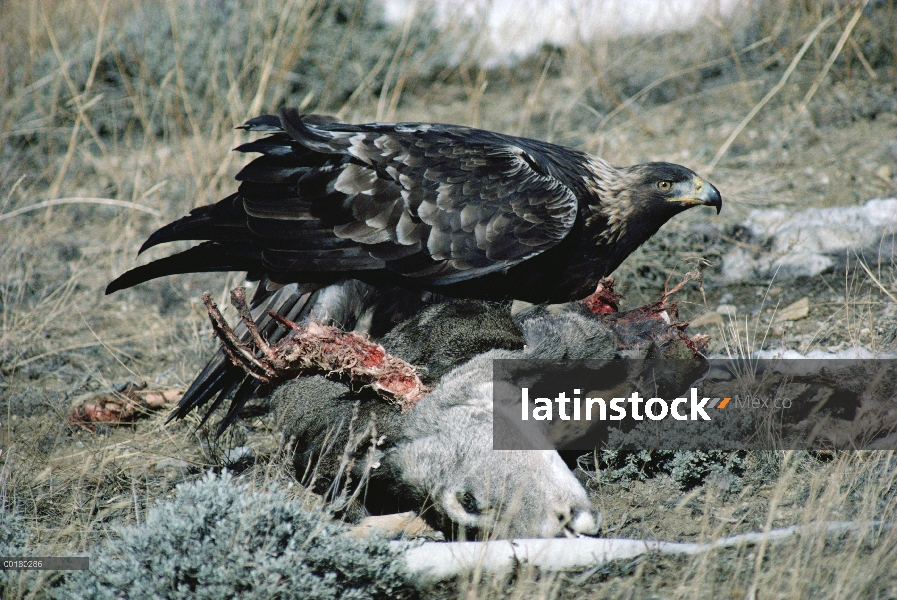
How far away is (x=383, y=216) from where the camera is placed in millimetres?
4004

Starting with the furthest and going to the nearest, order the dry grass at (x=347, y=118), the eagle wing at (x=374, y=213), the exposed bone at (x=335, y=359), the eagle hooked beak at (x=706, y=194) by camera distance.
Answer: the eagle hooked beak at (x=706, y=194) → the eagle wing at (x=374, y=213) → the exposed bone at (x=335, y=359) → the dry grass at (x=347, y=118)

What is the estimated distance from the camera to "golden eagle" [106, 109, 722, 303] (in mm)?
3969

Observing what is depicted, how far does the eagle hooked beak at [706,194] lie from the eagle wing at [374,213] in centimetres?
75

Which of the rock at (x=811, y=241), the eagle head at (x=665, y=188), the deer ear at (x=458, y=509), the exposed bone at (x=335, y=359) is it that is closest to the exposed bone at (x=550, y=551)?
the deer ear at (x=458, y=509)

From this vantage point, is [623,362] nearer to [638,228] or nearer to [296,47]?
[638,228]

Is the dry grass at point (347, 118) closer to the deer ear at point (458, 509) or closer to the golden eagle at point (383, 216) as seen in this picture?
the deer ear at point (458, 509)

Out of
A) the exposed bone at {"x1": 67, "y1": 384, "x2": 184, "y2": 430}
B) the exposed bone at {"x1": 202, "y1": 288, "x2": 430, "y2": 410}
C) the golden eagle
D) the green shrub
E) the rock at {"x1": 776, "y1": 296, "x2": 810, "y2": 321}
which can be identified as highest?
the golden eagle

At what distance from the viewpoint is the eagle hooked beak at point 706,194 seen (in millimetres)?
4352

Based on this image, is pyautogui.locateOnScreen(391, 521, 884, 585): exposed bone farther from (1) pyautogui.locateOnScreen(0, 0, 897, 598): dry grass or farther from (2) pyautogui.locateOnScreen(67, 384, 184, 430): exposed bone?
(2) pyautogui.locateOnScreen(67, 384, 184, 430): exposed bone

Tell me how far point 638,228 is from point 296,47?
13.0 feet

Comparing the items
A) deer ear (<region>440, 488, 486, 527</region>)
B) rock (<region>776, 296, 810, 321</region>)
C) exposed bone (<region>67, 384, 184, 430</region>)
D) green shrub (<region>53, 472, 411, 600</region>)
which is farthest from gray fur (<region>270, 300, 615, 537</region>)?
rock (<region>776, 296, 810, 321</region>)

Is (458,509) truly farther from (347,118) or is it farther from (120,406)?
(347,118)

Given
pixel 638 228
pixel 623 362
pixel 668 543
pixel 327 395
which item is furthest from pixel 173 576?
pixel 638 228

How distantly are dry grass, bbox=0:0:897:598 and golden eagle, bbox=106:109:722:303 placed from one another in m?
0.95
